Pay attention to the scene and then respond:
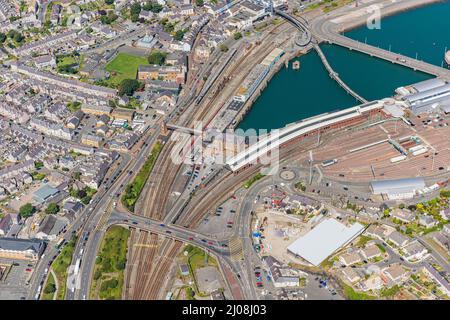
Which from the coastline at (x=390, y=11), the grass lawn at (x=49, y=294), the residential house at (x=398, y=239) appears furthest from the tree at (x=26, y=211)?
the coastline at (x=390, y=11)

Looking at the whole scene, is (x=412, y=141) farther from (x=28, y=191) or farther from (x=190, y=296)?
(x=28, y=191)

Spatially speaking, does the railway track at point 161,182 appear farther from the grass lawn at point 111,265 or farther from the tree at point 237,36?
the tree at point 237,36

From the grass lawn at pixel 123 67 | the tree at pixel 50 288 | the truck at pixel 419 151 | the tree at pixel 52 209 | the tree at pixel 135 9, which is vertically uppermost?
the tree at pixel 135 9

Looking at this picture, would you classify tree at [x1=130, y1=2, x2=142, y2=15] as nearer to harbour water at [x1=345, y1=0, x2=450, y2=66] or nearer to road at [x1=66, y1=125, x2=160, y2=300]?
harbour water at [x1=345, y1=0, x2=450, y2=66]

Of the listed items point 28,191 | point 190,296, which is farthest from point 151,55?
point 190,296

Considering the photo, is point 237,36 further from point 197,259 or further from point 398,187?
point 197,259

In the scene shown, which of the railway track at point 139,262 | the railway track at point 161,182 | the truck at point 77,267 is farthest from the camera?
the railway track at point 161,182

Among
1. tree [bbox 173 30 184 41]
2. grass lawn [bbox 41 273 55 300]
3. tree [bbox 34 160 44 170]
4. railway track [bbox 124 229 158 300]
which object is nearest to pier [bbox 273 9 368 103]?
tree [bbox 173 30 184 41]
